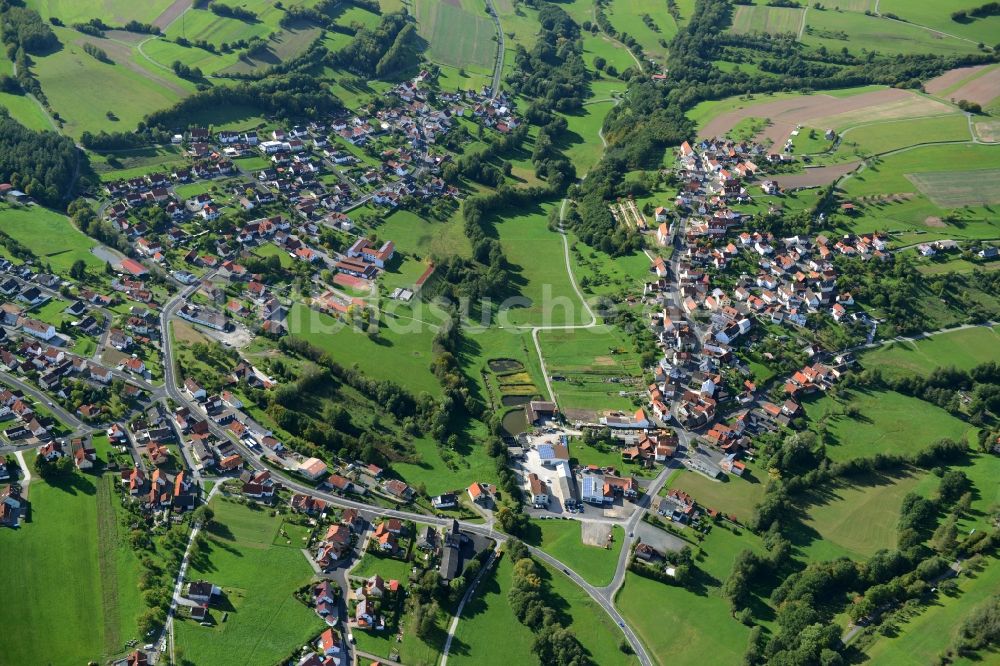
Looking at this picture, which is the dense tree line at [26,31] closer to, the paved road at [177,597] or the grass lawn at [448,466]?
the grass lawn at [448,466]

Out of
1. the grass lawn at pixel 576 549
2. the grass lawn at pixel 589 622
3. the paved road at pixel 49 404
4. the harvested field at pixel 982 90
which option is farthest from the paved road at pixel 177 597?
the harvested field at pixel 982 90

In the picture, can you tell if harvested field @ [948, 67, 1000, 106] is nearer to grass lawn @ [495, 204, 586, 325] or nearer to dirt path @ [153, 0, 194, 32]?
grass lawn @ [495, 204, 586, 325]

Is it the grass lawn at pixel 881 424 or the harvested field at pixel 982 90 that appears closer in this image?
the grass lawn at pixel 881 424

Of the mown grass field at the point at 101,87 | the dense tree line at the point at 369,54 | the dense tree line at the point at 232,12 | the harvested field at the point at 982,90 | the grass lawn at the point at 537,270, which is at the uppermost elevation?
the harvested field at the point at 982,90

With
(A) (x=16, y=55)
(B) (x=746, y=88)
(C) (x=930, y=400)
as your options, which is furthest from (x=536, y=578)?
(A) (x=16, y=55)

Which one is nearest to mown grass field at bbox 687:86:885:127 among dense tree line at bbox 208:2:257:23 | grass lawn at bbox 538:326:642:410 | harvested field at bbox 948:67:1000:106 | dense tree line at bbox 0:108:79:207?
harvested field at bbox 948:67:1000:106

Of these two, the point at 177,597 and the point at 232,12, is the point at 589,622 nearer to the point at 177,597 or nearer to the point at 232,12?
the point at 177,597
